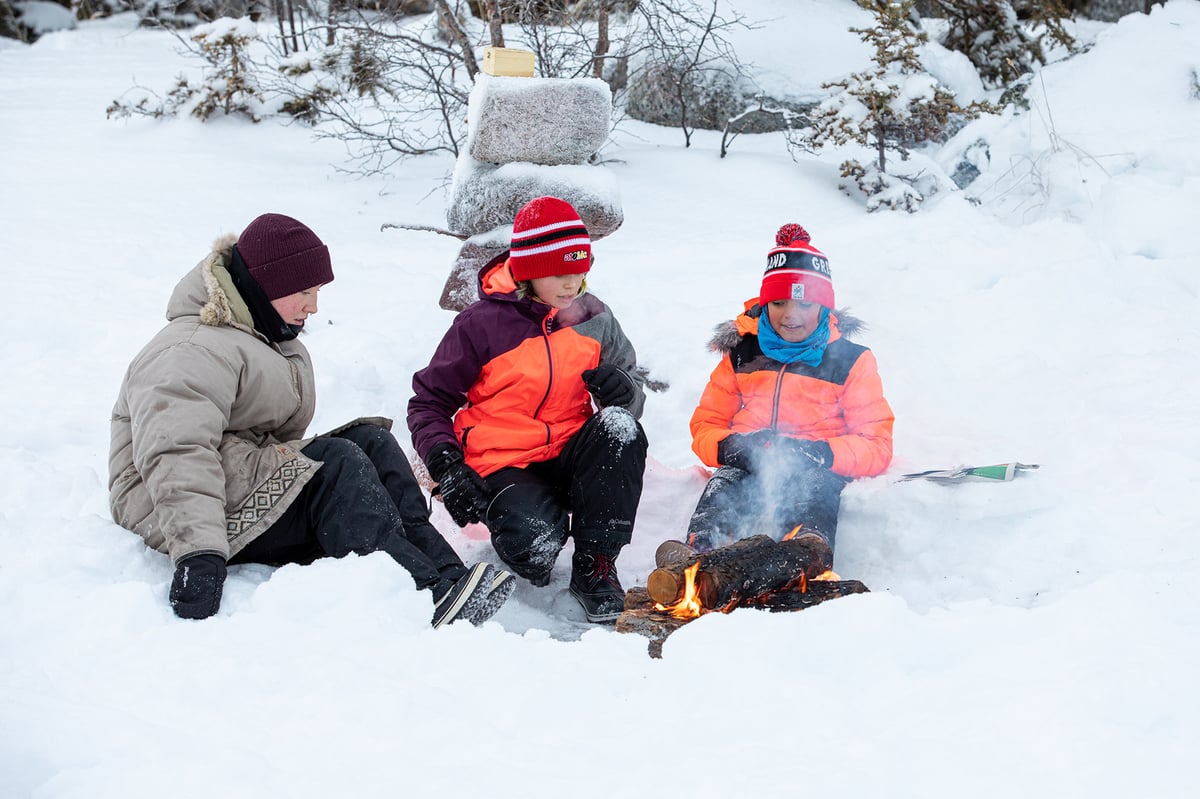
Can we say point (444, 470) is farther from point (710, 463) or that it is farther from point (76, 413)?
point (76, 413)

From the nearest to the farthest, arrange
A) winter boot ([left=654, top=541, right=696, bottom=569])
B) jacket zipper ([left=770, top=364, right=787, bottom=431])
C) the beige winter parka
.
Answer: the beige winter parka
winter boot ([left=654, top=541, right=696, bottom=569])
jacket zipper ([left=770, top=364, right=787, bottom=431])

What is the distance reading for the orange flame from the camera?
285cm

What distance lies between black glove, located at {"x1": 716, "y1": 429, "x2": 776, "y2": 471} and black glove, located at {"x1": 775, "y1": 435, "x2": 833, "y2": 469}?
6 centimetres

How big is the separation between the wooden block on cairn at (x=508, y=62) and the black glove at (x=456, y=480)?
2.40m

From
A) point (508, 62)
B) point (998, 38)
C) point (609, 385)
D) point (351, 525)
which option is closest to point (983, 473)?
point (609, 385)

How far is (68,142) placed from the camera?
886 cm

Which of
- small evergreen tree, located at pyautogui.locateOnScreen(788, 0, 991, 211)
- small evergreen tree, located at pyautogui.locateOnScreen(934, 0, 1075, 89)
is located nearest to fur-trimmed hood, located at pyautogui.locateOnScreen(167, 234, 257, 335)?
small evergreen tree, located at pyautogui.locateOnScreen(788, 0, 991, 211)

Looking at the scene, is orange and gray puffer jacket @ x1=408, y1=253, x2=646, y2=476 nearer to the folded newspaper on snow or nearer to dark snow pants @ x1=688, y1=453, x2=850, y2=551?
dark snow pants @ x1=688, y1=453, x2=850, y2=551

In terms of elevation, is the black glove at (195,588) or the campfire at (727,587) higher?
the black glove at (195,588)

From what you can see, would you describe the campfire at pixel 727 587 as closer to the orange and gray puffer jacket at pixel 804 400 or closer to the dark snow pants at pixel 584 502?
the dark snow pants at pixel 584 502

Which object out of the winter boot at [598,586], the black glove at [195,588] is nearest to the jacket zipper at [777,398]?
the winter boot at [598,586]

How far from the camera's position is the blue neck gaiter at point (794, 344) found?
357cm

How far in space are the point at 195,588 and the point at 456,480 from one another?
990 millimetres

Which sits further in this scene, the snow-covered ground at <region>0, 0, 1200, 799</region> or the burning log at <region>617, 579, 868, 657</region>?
the burning log at <region>617, 579, 868, 657</region>
